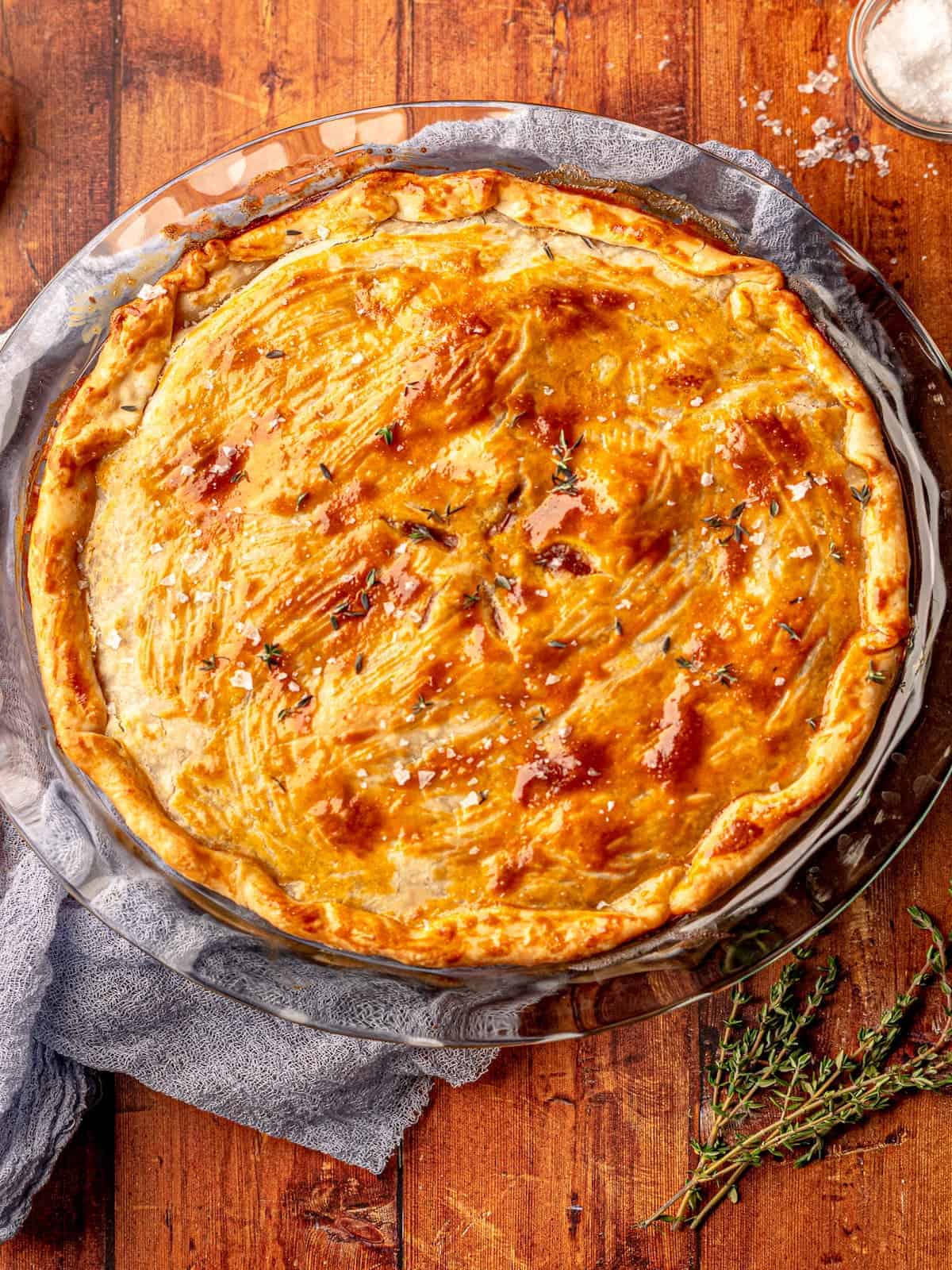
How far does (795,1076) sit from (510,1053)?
0.79 meters

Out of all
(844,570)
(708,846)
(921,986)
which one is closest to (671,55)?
(844,570)

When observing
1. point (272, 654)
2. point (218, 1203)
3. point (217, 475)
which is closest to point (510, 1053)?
point (218, 1203)

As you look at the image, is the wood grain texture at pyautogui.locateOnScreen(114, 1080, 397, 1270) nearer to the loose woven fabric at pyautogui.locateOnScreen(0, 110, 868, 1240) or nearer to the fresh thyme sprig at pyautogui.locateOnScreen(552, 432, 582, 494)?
the loose woven fabric at pyautogui.locateOnScreen(0, 110, 868, 1240)

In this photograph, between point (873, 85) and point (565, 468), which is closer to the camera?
point (565, 468)

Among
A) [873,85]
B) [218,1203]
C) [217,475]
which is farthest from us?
[218,1203]

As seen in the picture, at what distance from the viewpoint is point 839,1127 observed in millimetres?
3186

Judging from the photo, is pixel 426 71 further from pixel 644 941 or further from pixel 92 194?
pixel 644 941

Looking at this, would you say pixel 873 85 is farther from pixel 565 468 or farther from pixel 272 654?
pixel 272 654

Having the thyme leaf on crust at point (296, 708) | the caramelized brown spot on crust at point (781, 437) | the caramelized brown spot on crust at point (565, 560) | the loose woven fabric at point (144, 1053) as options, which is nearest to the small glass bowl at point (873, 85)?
the loose woven fabric at point (144, 1053)

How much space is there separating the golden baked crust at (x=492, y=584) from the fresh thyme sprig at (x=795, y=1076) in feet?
2.28

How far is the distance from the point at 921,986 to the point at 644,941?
3.02 feet

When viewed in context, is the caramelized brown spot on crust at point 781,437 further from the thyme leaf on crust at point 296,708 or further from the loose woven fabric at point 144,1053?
the thyme leaf on crust at point 296,708

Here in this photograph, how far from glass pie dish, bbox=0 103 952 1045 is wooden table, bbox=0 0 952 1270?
0.37 meters

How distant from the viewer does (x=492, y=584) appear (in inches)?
109
